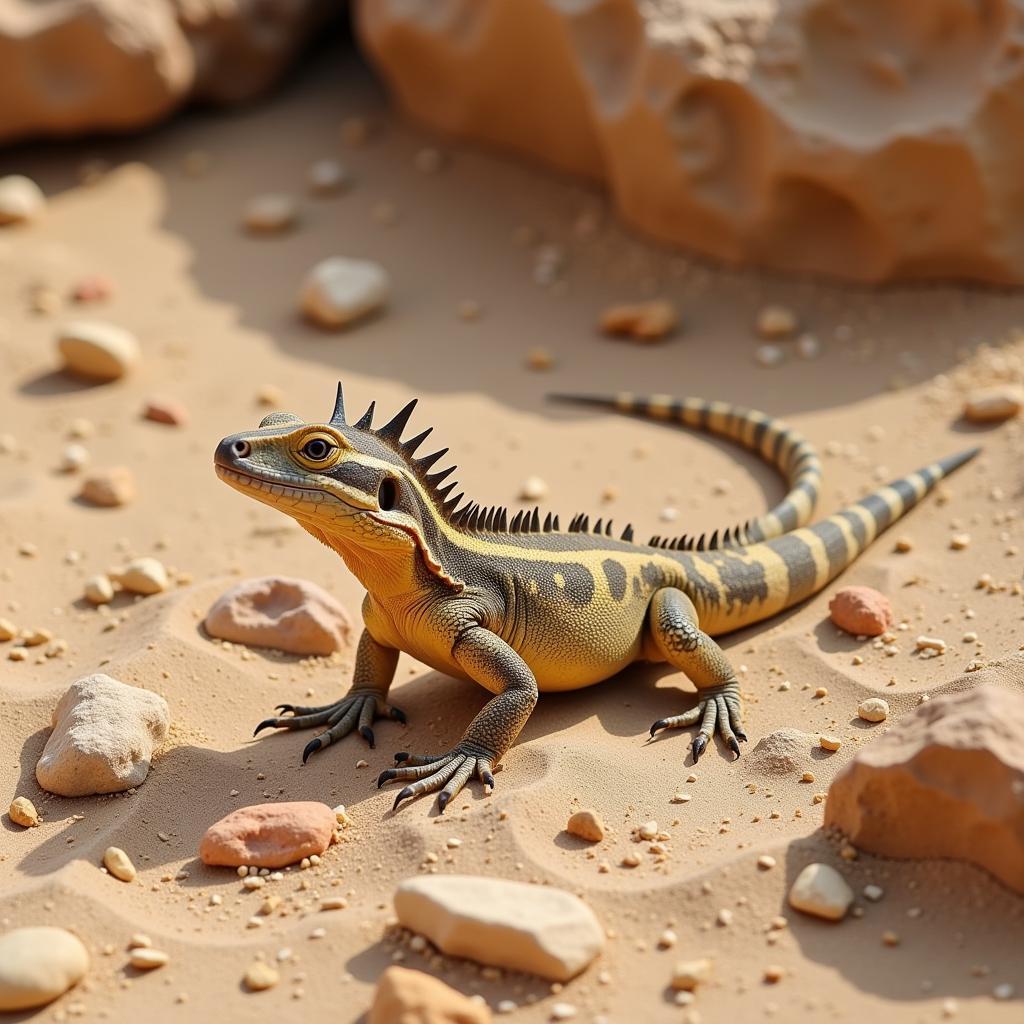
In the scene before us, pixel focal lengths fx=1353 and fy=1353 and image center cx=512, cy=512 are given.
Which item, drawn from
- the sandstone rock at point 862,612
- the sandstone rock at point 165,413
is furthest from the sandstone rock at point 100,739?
the sandstone rock at point 165,413

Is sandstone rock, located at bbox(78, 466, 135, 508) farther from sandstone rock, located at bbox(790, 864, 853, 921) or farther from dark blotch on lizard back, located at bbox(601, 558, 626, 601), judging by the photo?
sandstone rock, located at bbox(790, 864, 853, 921)

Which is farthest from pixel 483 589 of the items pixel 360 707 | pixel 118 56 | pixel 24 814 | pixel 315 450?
pixel 118 56

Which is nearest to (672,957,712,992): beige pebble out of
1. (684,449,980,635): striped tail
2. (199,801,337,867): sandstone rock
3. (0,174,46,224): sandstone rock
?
(199,801,337,867): sandstone rock

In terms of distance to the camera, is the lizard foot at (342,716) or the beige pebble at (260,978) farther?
the lizard foot at (342,716)

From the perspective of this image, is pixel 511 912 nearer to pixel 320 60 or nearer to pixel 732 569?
pixel 732 569

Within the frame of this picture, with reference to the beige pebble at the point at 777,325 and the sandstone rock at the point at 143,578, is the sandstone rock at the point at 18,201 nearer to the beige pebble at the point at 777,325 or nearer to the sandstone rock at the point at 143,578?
the sandstone rock at the point at 143,578

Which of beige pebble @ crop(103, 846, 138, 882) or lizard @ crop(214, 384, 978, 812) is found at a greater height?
lizard @ crop(214, 384, 978, 812)

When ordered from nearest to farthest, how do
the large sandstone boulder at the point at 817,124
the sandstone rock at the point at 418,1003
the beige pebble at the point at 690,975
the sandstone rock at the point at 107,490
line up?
the sandstone rock at the point at 418,1003 → the beige pebble at the point at 690,975 → the sandstone rock at the point at 107,490 → the large sandstone boulder at the point at 817,124
